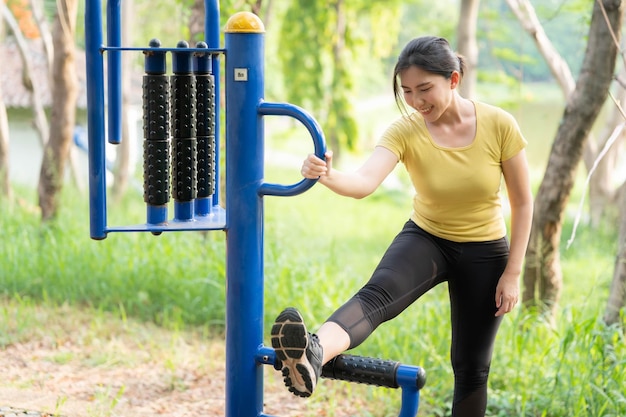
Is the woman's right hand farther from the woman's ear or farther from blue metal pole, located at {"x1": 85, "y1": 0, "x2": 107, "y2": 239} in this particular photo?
blue metal pole, located at {"x1": 85, "y1": 0, "x2": 107, "y2": 239}

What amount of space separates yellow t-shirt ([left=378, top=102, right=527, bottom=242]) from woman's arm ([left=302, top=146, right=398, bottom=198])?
0.15ft

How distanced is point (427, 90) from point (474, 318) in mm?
706

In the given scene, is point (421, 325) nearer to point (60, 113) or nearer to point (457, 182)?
point (457, 182)

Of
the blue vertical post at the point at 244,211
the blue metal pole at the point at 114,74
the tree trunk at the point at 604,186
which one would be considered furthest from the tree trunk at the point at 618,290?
the tree trunk at the point at 604,186

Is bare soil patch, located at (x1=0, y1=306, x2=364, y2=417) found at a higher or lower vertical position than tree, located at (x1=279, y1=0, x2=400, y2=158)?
lower

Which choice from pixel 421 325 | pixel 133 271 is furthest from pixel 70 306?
pixel 421 325

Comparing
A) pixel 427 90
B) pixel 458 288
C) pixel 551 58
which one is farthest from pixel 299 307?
pixel 551 58

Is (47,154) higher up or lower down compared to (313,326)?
higher up

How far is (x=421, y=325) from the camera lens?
365 centimetres

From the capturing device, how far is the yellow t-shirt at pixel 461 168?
2377mm

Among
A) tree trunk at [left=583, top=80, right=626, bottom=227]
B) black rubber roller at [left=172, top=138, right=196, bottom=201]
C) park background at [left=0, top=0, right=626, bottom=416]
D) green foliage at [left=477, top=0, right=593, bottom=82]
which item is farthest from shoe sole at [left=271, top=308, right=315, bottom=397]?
tree trunk at [left=583, top=80, right=626, bottom=227]

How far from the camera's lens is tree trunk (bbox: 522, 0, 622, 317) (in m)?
3.59

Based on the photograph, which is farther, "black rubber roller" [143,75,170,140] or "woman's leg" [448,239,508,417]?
"woman's leg" [448,239,508,417]

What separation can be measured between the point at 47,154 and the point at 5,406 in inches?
99.9
